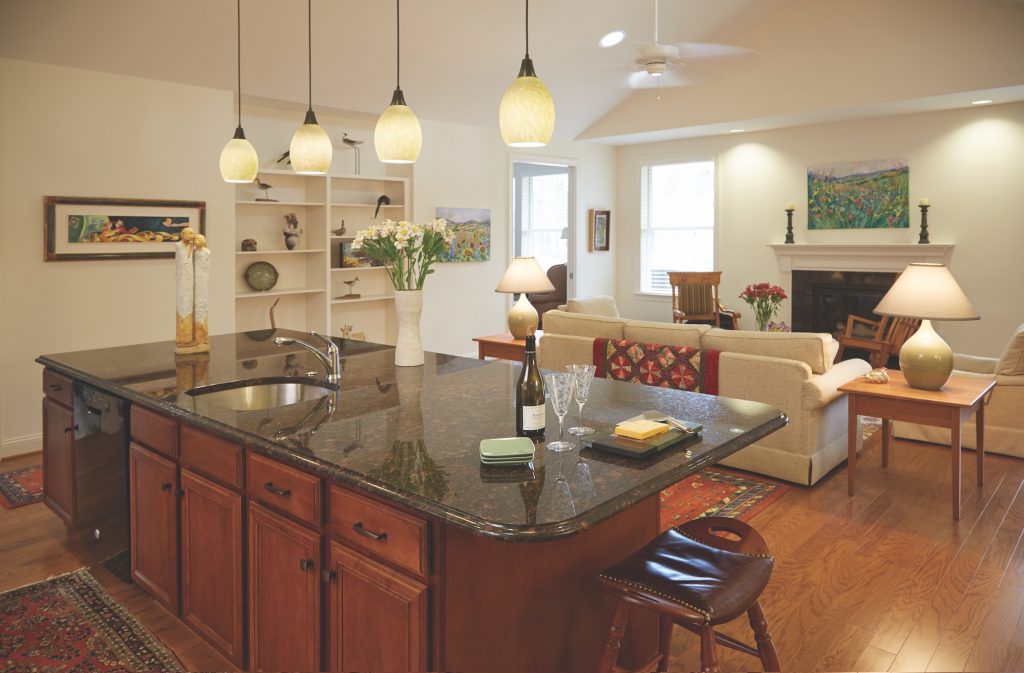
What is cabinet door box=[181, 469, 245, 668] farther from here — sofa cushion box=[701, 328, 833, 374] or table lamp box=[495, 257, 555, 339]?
table lamp box=[495, 257, 555, 339]

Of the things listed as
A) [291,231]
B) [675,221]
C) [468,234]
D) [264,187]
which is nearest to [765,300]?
[675,221]

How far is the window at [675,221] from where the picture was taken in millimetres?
8703

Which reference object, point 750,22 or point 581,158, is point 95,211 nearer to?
point 581,158

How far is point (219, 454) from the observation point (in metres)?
2.23

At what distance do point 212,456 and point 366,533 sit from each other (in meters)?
0.82

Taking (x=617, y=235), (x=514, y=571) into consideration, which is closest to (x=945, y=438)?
(x=514, y=571)

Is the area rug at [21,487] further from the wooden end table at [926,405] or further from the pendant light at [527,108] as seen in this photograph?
the wooden end table at [926,405]

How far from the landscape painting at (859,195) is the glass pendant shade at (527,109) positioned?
6292 millimetres

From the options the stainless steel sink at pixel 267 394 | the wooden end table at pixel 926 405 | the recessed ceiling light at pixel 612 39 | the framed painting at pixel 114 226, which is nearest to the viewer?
the stainless steel sink at pixel 267 394

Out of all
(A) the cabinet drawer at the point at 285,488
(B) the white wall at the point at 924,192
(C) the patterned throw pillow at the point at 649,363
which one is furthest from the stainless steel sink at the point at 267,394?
(B) the white wall at the point at 924,192

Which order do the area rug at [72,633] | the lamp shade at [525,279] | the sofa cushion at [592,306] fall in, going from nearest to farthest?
the area rug at [72,633]
the lamp shade at [525,279]
the sofa cushion at [592,306]

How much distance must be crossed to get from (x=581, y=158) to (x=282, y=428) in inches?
291

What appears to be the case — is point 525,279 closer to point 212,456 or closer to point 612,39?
point 612,39

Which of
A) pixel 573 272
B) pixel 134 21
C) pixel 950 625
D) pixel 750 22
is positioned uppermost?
pixel 750 22
